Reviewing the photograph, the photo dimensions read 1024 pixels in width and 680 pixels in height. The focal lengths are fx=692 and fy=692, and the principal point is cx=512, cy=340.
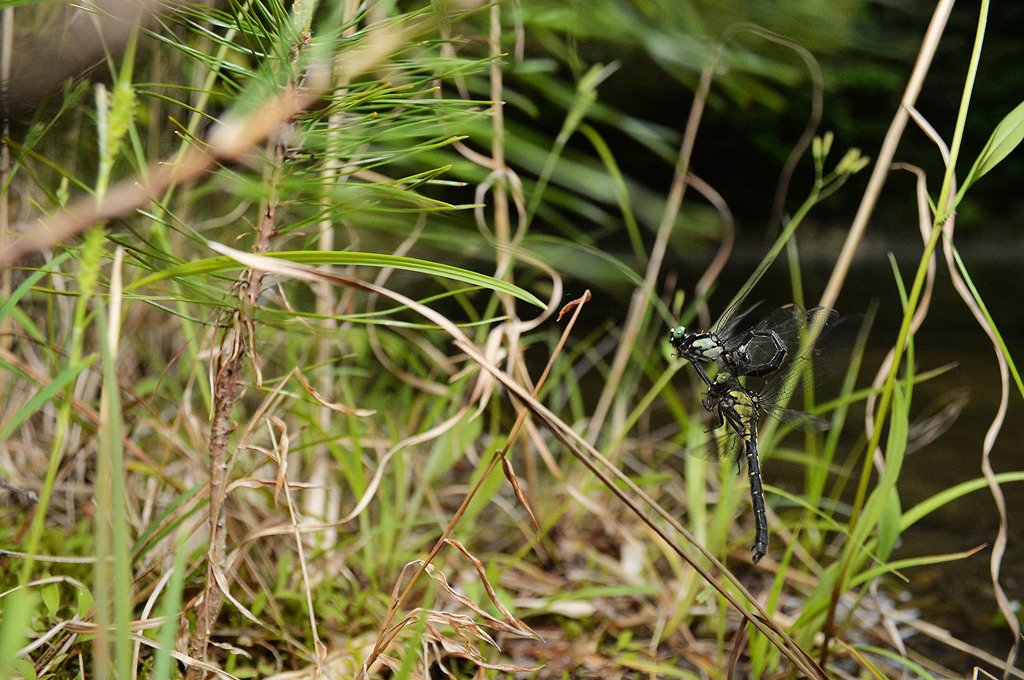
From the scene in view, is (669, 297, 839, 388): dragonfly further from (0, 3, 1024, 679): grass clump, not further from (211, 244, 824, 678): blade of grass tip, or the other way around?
(211, 244, 824, 678): blade of grass tip

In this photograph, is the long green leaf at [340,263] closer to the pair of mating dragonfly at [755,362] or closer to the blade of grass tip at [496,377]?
the blade of grass tip at [496,377]

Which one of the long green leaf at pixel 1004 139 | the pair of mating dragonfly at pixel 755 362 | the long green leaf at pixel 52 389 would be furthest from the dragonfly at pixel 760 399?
the long green leaf at pixel 52 389

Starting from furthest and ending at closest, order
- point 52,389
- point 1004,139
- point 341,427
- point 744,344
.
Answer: point 341,427 → point 744,344 → point 1004,139 → point 52,389

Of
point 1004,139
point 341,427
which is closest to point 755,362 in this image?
point 1004,139

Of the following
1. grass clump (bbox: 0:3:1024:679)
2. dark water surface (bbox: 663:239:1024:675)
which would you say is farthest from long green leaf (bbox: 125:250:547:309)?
dark water surface (bbox: 663:239:1024:675)

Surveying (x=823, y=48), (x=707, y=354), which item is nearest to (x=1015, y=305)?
(x=823, y=48)

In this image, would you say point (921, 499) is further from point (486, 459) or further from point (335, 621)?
point (335, 621)

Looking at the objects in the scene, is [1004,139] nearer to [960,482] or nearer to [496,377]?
[496,377]
